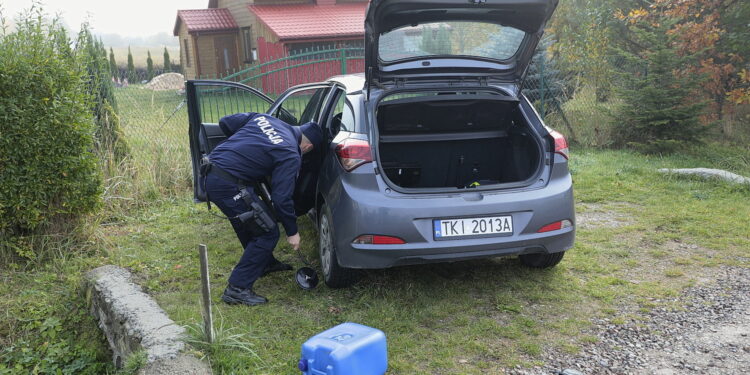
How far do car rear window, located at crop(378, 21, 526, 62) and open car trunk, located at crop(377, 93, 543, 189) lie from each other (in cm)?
38

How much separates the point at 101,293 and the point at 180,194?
2.91 m

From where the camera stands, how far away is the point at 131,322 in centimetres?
357

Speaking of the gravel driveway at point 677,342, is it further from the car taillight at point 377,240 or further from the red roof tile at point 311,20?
the red roof tile at point 311,20

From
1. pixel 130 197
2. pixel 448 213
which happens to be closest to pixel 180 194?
pixel 130 197

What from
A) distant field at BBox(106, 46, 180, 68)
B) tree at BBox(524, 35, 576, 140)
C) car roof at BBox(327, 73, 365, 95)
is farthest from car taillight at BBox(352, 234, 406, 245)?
distant field at BBox(106, 46, 180, 68)

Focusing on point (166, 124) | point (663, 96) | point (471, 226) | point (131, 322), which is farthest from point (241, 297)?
point (663, 96)

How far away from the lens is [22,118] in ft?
14.9

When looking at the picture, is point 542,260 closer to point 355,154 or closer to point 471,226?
point 471,226

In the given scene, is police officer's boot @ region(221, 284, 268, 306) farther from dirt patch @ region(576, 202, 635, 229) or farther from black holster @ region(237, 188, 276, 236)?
dirt patch @ region(576, 202, 635, 229)

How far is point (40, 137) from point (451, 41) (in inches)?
131

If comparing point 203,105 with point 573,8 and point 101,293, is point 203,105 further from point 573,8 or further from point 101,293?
point 573,8

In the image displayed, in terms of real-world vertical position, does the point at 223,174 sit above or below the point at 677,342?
above

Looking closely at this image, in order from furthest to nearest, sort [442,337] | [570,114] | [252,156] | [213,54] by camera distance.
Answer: [213,54] → [570,114] → [252,156] → [442,337]

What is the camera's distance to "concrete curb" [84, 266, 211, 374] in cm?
305
